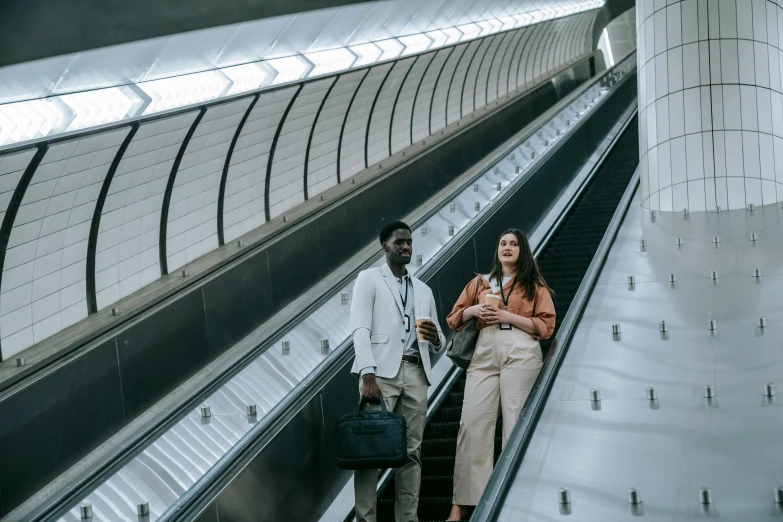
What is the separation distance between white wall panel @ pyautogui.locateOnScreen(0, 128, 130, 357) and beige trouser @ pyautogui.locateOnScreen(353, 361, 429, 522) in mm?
5100

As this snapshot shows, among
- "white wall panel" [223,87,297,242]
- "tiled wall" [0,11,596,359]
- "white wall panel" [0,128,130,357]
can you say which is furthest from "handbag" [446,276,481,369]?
"white wall panel" [223,87,297,242]

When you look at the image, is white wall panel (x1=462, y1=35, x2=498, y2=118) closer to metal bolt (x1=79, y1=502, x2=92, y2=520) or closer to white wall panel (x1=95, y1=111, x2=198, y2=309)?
white wall panel (x1=95, y1=111, x2=198, y2=309)

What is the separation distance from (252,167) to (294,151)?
4.36ft

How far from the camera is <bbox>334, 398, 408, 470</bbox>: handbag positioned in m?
4.78

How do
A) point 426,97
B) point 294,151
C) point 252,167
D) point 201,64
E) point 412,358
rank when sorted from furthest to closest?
point 426,97 < point 294,151 < point 252,167 < point 201,64 < point 412,358

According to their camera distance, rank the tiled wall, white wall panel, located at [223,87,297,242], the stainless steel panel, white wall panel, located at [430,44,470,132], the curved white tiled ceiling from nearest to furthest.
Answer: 1. the stainless steel panel
2. the curved white tiled ceiling
3. the tiled wall
4. white wall panel, located at [223,87,297,242]
5. white wall panel, located at [430,44,470,132]

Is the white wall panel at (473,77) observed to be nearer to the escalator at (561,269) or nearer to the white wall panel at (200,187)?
the escalator at (561,269)

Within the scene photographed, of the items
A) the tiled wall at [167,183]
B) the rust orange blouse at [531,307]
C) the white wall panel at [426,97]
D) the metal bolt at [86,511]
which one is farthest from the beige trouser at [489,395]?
the white wall panel at [426,97]

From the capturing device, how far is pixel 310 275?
12.5m

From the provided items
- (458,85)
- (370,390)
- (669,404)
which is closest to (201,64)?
(370,390)

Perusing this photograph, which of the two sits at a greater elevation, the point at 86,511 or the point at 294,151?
the point at 294,151

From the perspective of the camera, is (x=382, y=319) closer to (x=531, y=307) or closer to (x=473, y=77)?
(x=531, y=307)

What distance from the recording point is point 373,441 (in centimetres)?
481

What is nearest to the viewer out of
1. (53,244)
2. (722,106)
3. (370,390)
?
(370,390)
